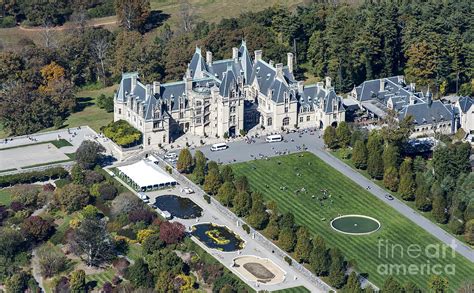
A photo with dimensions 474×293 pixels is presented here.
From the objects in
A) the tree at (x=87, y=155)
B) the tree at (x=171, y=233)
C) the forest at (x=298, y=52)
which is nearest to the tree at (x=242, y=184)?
the tree at (x=171, y=233)

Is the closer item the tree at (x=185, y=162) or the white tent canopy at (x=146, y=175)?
the white tent canopy at (x=146, y=175)

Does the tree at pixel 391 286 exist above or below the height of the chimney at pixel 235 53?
below

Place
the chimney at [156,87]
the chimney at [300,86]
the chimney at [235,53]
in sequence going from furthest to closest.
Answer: the chimney at [235,53], the chimney at [300,86], the chimney at [156,87]

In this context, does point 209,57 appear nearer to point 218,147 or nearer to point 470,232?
point 218,147

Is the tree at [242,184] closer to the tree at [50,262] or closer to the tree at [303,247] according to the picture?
the tree at [303,247]

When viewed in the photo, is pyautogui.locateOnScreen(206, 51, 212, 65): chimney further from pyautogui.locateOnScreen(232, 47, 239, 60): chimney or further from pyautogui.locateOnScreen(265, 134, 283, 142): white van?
pyautogui.locateOnScreen(265, 134, 283, 142): white van

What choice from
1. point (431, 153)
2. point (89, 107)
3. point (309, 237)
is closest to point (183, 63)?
point (89, 107)

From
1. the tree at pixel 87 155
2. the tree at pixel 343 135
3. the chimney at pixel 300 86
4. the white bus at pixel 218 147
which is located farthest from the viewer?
the chimney at pixel 300 86
